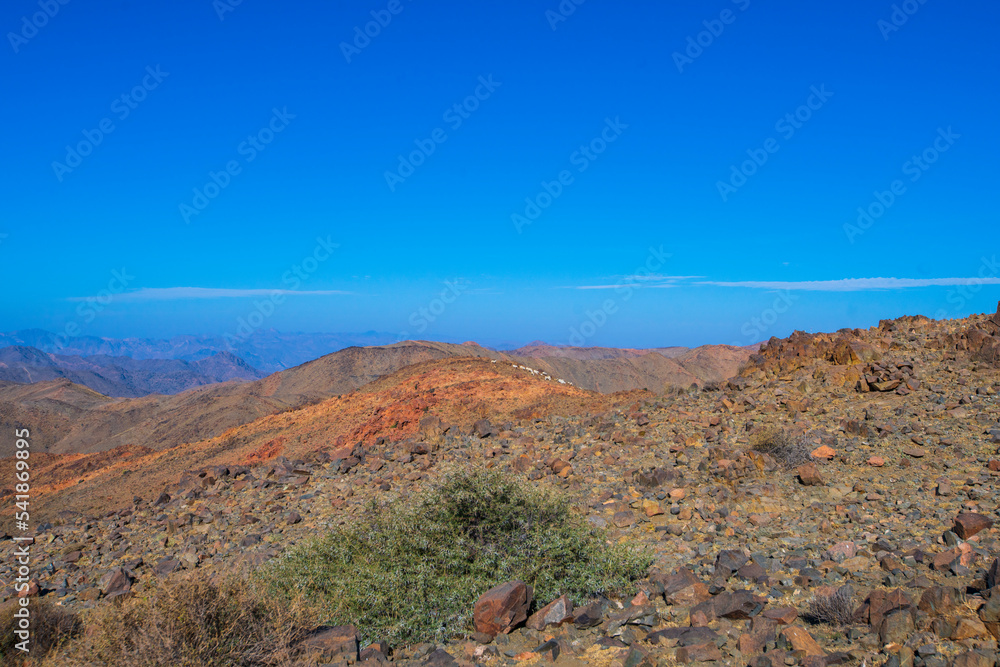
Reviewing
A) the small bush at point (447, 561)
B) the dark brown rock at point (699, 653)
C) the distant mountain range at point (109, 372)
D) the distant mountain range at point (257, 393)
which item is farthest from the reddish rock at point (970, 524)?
the distant mountain range at point (109, 372)

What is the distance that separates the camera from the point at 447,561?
597cm

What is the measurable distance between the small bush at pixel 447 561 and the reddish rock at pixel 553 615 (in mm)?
278

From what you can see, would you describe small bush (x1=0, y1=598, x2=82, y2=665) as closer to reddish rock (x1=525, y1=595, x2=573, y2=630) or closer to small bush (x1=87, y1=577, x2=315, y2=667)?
small bush (x1=87, y1=577, x2=315, y2=667)

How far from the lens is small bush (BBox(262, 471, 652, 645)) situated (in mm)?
5520

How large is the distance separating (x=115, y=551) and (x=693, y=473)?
9.24 metres

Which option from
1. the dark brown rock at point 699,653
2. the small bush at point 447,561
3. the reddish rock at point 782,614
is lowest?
the dark brown rock at point 699,653

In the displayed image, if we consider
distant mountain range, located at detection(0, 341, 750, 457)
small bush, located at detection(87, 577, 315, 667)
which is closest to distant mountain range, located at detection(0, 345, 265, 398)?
distant mountain range, located at detection(0, 341, 750, 457)

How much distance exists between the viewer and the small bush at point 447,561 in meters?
5.52

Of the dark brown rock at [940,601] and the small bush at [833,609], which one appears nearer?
the dark brown rock at [940,601]

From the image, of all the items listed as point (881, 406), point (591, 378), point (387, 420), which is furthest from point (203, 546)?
point (591, 378)

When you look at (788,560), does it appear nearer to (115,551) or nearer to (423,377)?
(115,551)

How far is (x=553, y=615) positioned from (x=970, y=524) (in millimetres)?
4558

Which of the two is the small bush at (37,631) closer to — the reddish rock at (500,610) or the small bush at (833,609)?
the reddish rock at (500,610)

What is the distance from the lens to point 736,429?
11047mm
